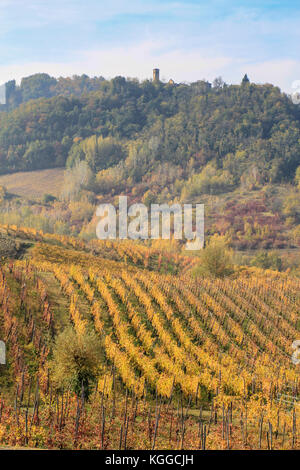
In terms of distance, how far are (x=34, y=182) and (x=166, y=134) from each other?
128 ft

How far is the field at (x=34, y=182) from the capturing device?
128625 mm

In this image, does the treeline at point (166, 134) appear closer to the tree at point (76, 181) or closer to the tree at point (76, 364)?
the tree at point (76, 181)

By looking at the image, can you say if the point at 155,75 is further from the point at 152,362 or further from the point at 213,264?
the point at 152,362

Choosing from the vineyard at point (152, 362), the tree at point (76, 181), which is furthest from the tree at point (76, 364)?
the tree at point (76, 181)

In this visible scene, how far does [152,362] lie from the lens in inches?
839

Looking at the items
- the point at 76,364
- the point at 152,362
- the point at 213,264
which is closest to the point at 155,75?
the point at 213,264

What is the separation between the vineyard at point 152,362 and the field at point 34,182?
94058 millimetres

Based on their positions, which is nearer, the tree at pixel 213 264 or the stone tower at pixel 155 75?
the tree at pixel 213 264

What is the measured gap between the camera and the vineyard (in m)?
16.3

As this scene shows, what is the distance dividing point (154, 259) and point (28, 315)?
93.1 feet

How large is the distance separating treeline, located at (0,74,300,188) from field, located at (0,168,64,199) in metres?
4.49

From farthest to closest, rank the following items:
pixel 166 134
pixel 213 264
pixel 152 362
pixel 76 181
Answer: pixel 166 134 → pixel 76 181 → pixel 213 264 → pixel 152 362

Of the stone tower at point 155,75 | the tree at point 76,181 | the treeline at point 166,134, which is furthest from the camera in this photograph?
the stone tower at point 155,75
